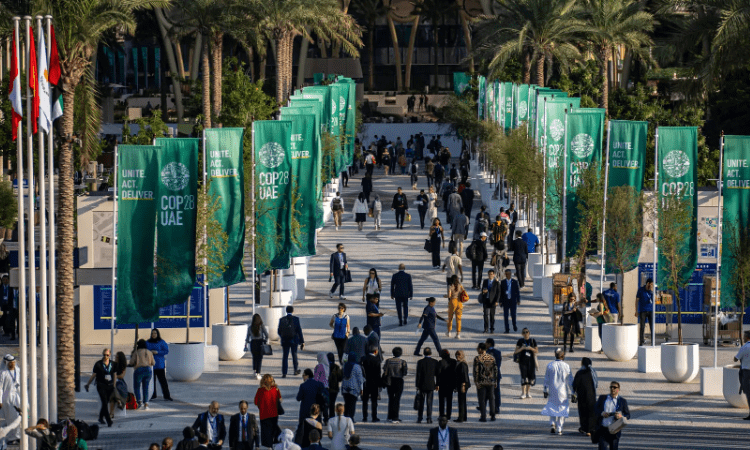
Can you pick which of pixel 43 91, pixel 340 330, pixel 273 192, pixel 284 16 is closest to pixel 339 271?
pixel 273 192

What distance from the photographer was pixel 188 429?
1466 centimetres

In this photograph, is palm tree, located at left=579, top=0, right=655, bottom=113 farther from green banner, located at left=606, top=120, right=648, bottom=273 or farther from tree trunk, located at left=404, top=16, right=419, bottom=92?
tree trunk, located at left=404, top=16, right=419, bottom=92

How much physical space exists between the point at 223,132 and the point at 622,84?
4712 cm

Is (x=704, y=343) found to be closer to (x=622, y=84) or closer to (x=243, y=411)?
(x=243, y=411)

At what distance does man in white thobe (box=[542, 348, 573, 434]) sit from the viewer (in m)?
18.1

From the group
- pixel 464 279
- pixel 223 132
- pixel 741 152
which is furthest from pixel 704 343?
pixel 223 132

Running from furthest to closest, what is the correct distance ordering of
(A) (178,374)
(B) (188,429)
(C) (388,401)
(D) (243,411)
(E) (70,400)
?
1. (A) (178,374)
2. (C) (388,401)
3. (E) (70,400)
4. (D) (243,411)
5. (B) (188,429)

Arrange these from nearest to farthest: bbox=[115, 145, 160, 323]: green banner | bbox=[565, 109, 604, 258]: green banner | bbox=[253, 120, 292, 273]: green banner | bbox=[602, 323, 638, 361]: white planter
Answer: bbox=[115, 145, 160, 323]: green banner < bbox=[602, 323, 638, 361]: white planter < bbox=[253, 120, 292, 273]: green banner < bbox=[565, 109, 604, 258]: green banner

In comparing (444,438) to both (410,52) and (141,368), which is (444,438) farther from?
(410,52)

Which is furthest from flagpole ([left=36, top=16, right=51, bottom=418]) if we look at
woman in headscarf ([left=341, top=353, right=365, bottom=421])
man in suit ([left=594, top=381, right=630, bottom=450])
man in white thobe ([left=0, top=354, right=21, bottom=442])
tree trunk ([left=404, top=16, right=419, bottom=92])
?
tree trunk ([left=404, top=16, right=419, bottom=92])

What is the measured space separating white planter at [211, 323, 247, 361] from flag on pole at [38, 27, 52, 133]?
22.8 feet

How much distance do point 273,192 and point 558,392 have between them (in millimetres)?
7567

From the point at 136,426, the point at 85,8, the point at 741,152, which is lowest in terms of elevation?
the point at 136,426

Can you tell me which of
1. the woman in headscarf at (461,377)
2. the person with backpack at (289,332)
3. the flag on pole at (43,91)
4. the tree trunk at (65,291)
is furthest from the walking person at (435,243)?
the flag on pole at (43,91)
